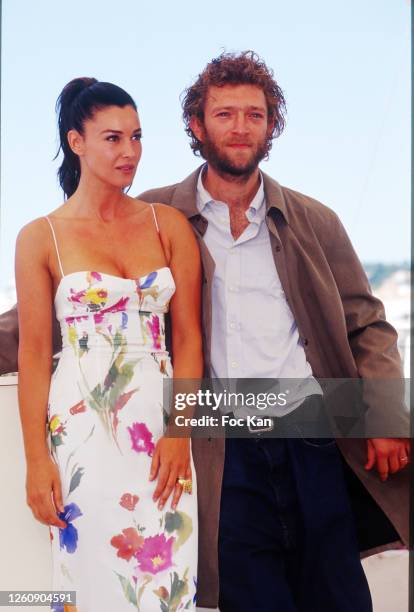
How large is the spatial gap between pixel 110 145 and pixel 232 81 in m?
0.31

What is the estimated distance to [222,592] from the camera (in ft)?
5.80

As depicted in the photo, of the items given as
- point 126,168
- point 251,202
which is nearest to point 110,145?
point 126,168

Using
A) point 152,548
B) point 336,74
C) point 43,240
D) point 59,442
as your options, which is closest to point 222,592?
point 152,548

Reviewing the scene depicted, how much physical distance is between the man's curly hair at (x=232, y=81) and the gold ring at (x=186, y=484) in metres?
0.70

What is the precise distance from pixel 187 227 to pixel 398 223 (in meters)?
0.48

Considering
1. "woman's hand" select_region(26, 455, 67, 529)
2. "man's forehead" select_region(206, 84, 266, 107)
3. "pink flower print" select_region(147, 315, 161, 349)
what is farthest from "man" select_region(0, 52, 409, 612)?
"woman's hand" select_region(26, 455, 67, 529)

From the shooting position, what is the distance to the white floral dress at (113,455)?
1.64 m

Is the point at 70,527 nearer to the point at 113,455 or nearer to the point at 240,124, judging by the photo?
the point at 113,455

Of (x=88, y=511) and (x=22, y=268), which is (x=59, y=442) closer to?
(x=88, y=511)

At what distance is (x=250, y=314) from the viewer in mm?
1780

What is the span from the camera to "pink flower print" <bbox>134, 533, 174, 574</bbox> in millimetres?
1642

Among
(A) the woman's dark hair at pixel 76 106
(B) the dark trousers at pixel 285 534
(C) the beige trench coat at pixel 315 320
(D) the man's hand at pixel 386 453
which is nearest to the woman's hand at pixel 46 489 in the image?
(C) the beige trench coat at pixel 315 320

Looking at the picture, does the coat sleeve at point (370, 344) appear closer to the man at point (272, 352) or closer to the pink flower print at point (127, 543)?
the man at point (272, 352)

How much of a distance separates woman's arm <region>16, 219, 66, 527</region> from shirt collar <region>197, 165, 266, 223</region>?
0.36 m
